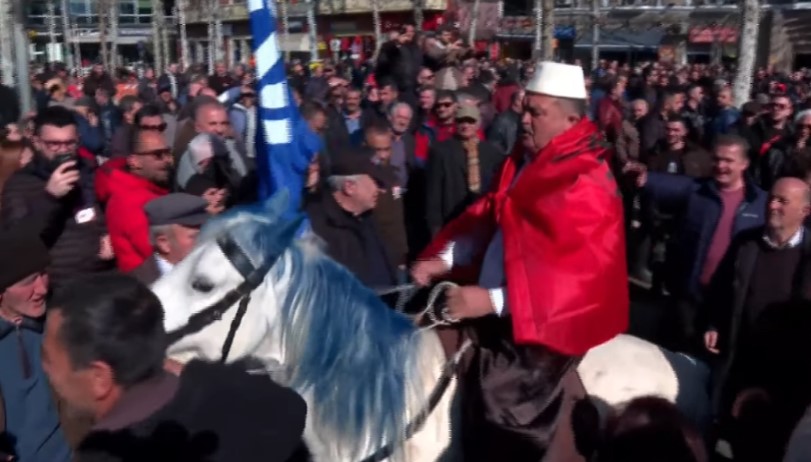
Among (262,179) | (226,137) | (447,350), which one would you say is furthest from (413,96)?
(447,350)

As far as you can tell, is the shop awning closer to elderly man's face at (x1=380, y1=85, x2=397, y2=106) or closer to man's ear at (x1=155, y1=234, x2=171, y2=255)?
elderly man's face at (x1=380, y1=85, x2=397, y2=106)

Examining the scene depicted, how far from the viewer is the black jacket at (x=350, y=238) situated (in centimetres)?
510

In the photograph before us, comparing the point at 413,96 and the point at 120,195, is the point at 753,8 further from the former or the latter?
the point at 120,195

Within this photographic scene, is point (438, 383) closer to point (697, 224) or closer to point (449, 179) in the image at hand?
point (697, 224)

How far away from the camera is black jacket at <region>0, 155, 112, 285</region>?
5066mm

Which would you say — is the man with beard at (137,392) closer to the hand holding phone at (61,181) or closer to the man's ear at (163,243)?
the man's ear at (163,243)

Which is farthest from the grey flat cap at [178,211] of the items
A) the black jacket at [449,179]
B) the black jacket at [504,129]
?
the black jacket at [504,129]

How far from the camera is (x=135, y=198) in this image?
502 centimetres

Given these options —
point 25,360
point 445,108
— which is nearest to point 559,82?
point 25,360

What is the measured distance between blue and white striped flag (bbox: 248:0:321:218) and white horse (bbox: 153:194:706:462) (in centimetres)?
178

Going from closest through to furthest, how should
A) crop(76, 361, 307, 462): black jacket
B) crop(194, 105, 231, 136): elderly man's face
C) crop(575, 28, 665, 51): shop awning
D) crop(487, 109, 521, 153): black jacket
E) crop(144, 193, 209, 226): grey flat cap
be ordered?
crop(76, 361, 307, 462): black jacket < crop(144, 193, 209, 226): grey flat cap < crop(194, 105, 231, 136): elderly man's face < crop(487, 109, 521, 153): black jacket < crop(575, 28, 665, 51): shop awning

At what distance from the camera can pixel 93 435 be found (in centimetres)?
214

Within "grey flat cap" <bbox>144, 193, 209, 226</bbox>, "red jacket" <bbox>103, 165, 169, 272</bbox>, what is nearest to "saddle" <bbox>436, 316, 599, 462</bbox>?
"grey flat cap" <bbox>144, 193, 209, 226</bbox>

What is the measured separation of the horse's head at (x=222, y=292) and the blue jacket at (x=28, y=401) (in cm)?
48
